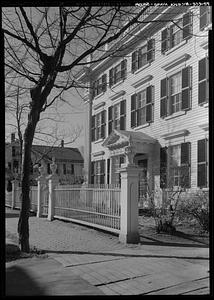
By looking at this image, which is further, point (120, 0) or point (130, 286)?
point (130, 286)

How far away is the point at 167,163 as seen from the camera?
923 cm

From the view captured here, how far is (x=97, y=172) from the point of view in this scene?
30.6 feet

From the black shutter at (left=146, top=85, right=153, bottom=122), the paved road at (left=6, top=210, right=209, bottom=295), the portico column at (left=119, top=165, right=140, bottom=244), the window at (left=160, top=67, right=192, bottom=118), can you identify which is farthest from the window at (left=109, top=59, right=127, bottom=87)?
the paved road at (left=6, top=210, right=209, bottom=295)

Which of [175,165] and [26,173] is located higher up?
[175,165]

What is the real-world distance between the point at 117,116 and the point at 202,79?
2172 mm

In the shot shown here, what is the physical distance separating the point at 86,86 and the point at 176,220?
12.0ft

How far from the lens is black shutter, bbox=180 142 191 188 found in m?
8.42

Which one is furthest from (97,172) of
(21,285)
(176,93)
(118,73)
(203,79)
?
(21,285)

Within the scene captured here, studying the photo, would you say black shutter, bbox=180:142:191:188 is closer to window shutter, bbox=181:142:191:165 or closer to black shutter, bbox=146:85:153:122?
window shutter, bbox=181:142:191:165

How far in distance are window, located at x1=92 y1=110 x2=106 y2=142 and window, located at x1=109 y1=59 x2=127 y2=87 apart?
0.69 metres

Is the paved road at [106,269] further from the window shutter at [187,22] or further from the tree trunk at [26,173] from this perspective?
the window shutter at [187,22]

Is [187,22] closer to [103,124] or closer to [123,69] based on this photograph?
[123,69]
